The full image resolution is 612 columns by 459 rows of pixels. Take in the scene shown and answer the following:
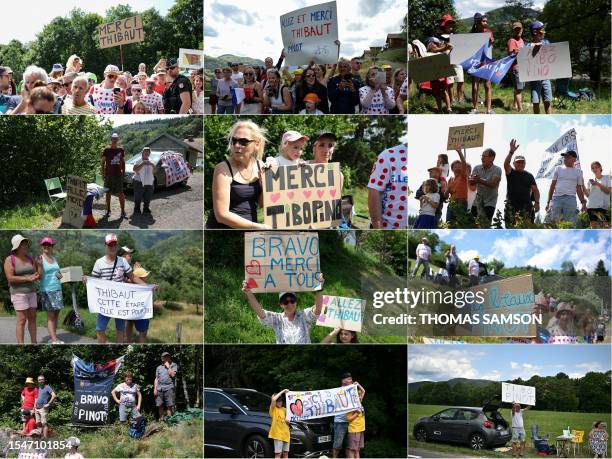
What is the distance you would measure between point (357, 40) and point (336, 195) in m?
1.82

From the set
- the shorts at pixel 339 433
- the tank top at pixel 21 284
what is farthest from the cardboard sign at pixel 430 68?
the tank top at pixel 21 284

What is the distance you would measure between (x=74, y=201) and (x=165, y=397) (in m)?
2.55

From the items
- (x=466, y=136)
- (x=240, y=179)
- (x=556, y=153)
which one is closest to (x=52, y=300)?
(x=240, y=179)

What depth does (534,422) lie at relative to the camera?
11648 millimetres

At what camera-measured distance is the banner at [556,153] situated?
455 inches

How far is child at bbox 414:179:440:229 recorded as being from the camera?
11477mm

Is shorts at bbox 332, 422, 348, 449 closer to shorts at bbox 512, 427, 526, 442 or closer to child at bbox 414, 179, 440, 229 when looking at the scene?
shorts at bbox 512, 427, 526, 442

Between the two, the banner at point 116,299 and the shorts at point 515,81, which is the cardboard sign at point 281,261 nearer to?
the banner at point 116,299

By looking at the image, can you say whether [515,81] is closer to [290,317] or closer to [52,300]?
[290,317]

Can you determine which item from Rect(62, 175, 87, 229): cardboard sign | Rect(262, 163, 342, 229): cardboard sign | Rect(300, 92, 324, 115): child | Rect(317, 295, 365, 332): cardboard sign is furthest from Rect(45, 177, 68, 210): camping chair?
Rect(317, 295, 365, 332): cardboard sign

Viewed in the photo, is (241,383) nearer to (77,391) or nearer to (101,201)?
(77,391)

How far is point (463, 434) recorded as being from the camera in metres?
11.6

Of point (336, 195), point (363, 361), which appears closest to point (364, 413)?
point (363, 361)

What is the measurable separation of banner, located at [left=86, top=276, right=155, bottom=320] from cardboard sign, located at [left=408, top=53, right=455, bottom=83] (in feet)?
13.4
